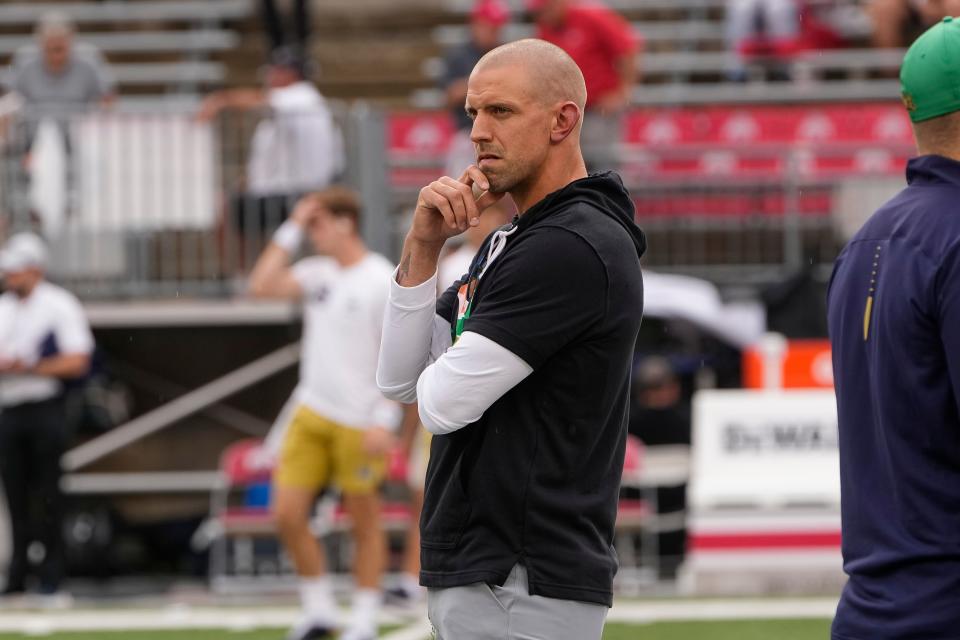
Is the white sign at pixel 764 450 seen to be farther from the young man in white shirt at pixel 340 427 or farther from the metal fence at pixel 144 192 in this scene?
the metal fence at pixel 144 192

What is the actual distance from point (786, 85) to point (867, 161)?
1.43m

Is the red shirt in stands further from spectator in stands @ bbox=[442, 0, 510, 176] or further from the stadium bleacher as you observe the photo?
the stadium bleacher

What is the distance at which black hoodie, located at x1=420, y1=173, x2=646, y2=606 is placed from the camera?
317 centimetres

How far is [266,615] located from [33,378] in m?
2.60

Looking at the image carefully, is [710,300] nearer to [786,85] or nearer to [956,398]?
[786,85]

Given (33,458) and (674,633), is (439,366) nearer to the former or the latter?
(674,633)

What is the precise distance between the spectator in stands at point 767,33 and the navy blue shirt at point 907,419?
38.3 ft

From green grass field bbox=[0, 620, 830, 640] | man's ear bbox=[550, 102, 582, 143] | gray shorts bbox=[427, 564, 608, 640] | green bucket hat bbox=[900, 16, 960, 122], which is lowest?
green grass field bbox=[0, 620, 830, 640]

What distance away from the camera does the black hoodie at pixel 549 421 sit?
3.17 meters

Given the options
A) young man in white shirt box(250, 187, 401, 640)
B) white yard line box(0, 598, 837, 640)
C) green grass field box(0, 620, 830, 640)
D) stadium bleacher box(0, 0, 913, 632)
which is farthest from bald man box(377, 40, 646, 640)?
stadium bleacher box(0, 0, 913, 632)

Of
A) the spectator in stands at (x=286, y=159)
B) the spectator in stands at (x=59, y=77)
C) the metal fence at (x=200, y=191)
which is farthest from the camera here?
the spectator in stands at (x=59, y=77)

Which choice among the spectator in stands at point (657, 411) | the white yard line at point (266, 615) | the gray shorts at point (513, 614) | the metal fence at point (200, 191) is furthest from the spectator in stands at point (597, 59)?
the gray shorts at point (513, 614)

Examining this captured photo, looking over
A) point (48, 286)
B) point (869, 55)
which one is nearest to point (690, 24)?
point (869, 55)

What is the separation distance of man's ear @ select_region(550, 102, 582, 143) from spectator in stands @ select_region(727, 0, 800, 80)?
1166cm
